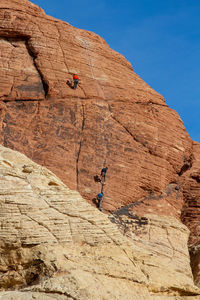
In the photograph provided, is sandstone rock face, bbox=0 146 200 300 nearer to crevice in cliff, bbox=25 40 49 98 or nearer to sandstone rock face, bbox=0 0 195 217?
sandstone rock face, bbox=0 0 195 217

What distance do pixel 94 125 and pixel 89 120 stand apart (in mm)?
317

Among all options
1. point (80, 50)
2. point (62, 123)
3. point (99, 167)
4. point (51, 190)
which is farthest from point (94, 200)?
point (80, 50)

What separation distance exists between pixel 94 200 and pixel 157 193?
125 inches

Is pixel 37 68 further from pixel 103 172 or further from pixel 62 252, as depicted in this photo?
pixel 62 252

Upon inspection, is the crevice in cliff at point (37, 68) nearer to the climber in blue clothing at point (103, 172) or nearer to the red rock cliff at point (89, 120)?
the red rock cliff at point (89, 120)

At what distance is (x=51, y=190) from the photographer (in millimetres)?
16875

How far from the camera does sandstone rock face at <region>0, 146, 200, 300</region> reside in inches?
550

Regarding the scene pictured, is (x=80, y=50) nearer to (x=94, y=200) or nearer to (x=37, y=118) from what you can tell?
(x=37, y=118)

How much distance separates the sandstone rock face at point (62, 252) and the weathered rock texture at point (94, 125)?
4.56 m

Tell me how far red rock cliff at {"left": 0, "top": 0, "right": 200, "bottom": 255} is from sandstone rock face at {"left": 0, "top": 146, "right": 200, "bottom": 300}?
202 inches

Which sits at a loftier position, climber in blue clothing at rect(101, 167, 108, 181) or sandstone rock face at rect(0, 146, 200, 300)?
climber in blue clothing at rect(101, 167, 108, 181)

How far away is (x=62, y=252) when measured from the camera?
594 inches

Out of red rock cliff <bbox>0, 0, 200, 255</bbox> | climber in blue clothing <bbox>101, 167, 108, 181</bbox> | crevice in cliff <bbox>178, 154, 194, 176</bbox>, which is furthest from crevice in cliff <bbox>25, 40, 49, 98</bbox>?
crevice in cliff <bbox>178, 154, 194, 176</bbox>

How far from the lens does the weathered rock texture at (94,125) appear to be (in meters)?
23.0
